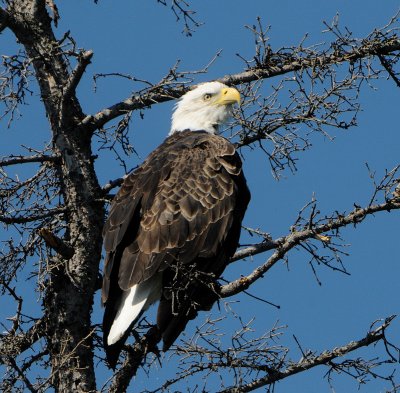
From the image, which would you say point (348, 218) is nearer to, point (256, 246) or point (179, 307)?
point (256, 246)

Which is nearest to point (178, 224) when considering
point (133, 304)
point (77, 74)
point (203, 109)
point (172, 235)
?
point (172, 235)

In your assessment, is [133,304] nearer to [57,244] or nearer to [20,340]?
[57,244]

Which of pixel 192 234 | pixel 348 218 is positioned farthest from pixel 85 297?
pixel 348 218

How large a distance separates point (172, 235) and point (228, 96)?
190cm

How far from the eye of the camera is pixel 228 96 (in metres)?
9.46

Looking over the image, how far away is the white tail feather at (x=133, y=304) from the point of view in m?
7.77

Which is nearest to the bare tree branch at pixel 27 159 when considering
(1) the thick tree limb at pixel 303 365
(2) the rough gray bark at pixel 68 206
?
(2) the rough gray bark at pixel 68 206

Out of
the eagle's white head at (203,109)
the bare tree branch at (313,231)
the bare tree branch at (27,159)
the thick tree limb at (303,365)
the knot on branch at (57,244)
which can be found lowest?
the thick tree limb at (303,365)

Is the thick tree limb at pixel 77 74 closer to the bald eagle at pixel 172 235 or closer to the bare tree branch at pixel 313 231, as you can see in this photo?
the bald eagle at pixel 172 235

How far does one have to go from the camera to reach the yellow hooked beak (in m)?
9.37

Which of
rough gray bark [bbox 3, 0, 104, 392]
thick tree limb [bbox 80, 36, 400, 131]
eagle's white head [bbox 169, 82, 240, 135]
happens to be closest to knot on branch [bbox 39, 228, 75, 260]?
rough gray bark [bbox 3, 0, 104, 392]

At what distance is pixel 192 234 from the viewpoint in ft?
26.6

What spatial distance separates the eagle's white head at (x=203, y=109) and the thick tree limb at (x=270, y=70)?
82 cm

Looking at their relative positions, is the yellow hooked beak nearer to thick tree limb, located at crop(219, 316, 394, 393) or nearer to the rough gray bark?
the rough gray bark
